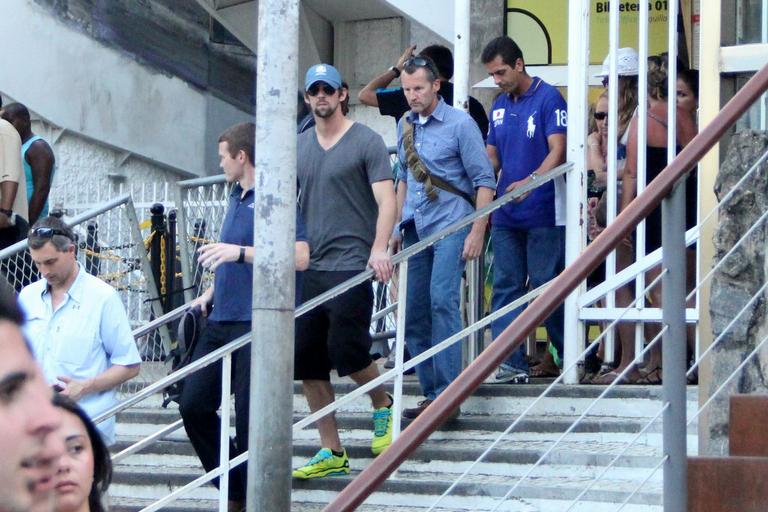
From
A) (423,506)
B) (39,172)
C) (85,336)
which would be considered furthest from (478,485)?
(39,172)

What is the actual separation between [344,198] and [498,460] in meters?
1.41

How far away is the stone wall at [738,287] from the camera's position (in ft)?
16.0

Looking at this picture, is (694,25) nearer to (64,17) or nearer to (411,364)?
(411,364)

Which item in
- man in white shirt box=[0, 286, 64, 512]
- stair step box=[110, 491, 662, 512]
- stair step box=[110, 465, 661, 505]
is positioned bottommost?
stair step box=[110, 491, 662, 512]

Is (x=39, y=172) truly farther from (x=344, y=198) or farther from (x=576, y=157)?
(x=576, y=157)

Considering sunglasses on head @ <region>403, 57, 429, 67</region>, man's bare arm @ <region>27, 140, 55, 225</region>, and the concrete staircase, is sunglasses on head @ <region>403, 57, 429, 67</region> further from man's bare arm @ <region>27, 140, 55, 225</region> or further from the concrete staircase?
man's bare arm @ <region>27, 140, 55, 225</region>

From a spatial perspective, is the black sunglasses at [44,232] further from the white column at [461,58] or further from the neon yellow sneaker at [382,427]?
the white column at [461,58]

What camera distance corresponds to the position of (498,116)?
7293 mm

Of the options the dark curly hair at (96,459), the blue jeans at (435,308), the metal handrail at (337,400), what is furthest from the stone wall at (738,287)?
the dark curly hair at (96,459)

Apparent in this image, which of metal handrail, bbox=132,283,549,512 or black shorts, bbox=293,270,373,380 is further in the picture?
black shorts, bbox=293,270,373,380

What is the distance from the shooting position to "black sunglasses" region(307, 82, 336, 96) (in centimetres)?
654

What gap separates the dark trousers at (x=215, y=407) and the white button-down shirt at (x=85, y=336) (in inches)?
12.1

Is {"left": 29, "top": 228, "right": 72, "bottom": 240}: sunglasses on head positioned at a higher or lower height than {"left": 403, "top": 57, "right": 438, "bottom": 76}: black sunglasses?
lower

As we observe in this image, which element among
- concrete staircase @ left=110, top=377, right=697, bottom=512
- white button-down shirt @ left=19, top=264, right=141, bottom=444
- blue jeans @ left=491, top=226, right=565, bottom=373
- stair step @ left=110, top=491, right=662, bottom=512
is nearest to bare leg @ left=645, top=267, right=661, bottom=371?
concrete staircase @ left=110, top=377, right=697, bottom=512
